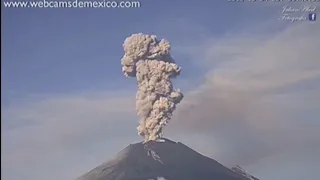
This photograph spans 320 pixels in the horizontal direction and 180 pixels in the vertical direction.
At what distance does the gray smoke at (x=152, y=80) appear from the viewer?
2.69 meters

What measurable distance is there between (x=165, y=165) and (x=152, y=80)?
38 cm

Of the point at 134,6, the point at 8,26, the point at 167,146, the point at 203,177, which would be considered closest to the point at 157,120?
the point at 167,146

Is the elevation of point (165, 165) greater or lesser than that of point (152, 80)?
lesser

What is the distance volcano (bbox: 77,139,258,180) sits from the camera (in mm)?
2704

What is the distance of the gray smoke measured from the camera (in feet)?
8.84

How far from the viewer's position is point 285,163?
275cm

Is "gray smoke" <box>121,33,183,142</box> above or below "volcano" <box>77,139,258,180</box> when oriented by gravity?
above

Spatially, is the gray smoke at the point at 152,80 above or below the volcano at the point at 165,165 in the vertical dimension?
above

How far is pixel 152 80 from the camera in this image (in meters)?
2.78

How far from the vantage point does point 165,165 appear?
276 centimetres

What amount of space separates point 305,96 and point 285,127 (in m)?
0.16

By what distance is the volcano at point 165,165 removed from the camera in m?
2.70

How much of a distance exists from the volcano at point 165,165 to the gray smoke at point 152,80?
2.5 inches

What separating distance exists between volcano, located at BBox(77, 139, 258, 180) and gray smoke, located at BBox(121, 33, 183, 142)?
0.21 ft
